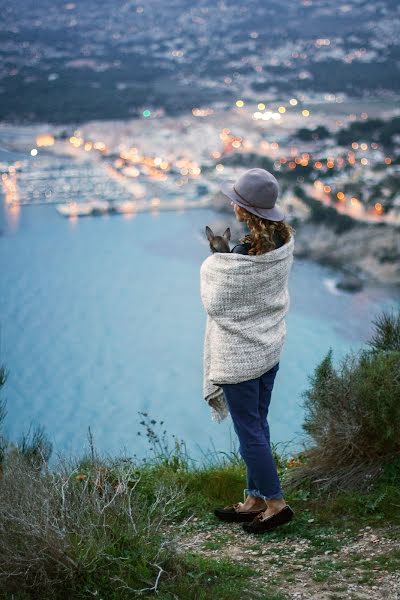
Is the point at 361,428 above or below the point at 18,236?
above

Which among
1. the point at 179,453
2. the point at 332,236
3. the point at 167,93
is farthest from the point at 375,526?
the point at 167,93

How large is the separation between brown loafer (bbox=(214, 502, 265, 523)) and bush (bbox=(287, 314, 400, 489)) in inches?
14.6

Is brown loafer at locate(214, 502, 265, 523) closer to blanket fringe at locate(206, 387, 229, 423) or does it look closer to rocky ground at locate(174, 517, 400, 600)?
rocky ground at locate(174, 517, 400, 600)

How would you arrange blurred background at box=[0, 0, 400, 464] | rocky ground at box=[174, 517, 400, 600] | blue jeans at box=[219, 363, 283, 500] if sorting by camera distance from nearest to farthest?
rocky ground at box=[174, 517, 400, 600]
blue jeans at box=[219, 363, 283, 500]
blurred background at box=[0, 0, 400, 464]

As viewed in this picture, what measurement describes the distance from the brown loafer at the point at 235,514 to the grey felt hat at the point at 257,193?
3.14 ft

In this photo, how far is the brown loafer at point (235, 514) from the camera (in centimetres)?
304

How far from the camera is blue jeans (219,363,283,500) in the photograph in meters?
2.87

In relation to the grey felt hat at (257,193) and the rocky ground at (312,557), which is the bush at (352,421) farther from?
the grey felt hat at (257,193)

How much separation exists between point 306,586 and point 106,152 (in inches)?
787

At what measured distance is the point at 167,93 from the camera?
2330 cm

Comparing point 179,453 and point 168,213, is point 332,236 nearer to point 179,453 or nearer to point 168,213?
point 168,213

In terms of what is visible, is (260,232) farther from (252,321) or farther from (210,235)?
(252,321)

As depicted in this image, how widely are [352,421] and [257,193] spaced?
0.97 metres

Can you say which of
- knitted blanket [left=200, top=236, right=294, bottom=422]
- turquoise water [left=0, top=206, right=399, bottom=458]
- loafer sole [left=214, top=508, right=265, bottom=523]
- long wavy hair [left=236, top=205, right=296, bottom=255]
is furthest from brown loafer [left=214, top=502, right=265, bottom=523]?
turquoise water [left=0, top=206, right=399, bottom=458]
